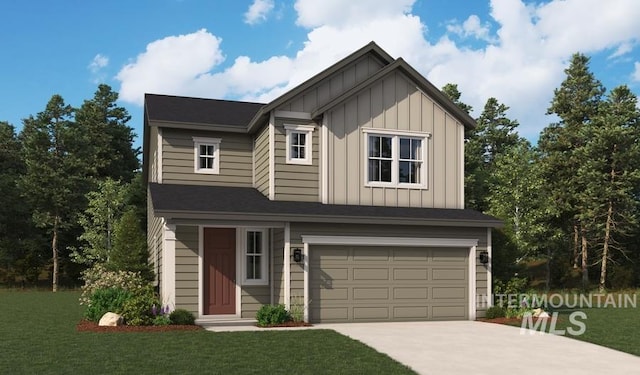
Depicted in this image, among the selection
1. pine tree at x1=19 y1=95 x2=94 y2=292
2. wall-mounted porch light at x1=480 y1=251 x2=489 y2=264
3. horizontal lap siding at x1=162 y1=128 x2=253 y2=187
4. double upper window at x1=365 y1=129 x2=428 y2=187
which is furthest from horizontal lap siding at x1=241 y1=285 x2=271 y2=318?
pine tree at x1=19 y1=95 x2=94 y2=292

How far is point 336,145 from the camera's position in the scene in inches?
674

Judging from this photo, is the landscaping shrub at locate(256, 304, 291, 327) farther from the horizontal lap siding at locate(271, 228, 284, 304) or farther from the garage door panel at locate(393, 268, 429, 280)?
the garage door panel at locate(393, 268, 429, 280)

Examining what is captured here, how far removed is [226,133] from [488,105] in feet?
107

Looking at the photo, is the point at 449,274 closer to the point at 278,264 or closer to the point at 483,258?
the point at 483,258

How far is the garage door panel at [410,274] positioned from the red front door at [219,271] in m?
4.36

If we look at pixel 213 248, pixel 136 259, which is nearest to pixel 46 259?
pixel 136 259

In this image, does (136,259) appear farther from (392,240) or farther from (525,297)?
(525,297)

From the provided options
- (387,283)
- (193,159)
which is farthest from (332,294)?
(193,159)

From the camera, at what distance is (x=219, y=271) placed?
16.5 m

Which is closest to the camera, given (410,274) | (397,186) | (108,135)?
(410,274)

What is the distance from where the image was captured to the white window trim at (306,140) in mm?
16984

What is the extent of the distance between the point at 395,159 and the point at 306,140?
260cm

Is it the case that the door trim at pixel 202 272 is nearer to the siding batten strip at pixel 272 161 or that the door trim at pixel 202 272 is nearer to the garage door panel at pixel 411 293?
the siding batten strip at pixel 272 161

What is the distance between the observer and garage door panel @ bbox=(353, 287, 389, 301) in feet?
53.0
